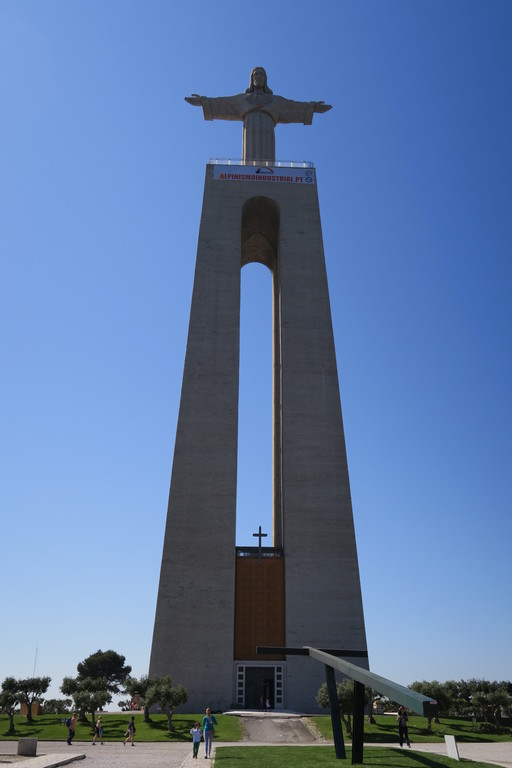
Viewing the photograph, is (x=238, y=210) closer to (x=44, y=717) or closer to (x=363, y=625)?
(x=363, y=625)

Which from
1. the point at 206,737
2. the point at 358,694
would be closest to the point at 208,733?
the point at 206,737

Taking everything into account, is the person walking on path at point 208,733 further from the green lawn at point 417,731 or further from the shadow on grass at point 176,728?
the green lawn at point 417,731

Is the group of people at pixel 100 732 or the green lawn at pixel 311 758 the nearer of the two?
the green lawn at pixel 311 758

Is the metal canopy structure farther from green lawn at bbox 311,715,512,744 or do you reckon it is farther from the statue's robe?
the statue's robe

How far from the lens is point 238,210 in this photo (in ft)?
118

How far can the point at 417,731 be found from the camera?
68.6ft

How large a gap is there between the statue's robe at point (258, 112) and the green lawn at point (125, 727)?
108 ft

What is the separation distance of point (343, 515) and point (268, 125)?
2695cm

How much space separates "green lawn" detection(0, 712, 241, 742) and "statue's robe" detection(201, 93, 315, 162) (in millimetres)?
32989

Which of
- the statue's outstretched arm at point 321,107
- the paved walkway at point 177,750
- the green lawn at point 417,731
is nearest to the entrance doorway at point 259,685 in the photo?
the paved walkway at point 177,750

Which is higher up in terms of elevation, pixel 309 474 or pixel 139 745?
pixel 309 474

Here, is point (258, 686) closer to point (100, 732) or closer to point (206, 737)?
point (100, 732)

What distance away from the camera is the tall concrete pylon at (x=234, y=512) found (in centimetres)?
2678

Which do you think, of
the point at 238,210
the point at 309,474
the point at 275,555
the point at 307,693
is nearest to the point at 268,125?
the point at 238,210
